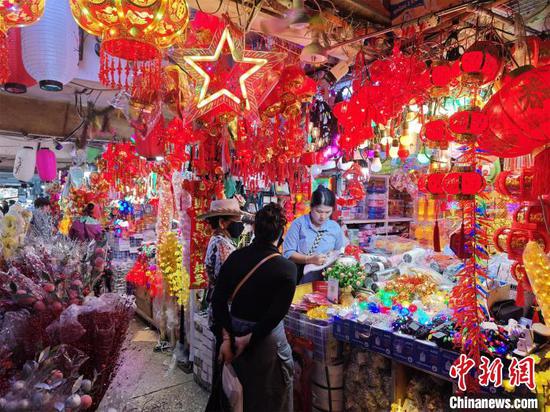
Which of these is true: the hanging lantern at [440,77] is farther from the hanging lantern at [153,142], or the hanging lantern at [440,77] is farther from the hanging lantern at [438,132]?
the hanging lantern at [153,142]

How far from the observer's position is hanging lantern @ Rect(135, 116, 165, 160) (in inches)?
137

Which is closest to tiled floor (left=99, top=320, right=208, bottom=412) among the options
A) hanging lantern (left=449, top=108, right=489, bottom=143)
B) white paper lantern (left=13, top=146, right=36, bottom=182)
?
hanging lantern (left=449, top=108, right=489, bottom=143)

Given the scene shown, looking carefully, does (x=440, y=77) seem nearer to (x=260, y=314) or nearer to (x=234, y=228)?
(x=260, y=314)

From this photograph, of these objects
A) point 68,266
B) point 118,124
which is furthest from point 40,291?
point 118,124

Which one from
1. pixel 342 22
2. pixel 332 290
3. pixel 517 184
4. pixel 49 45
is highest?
pixel 342 22

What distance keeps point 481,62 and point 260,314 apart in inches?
70.4

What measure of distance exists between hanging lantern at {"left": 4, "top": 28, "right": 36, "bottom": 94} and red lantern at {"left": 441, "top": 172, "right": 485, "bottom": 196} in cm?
301

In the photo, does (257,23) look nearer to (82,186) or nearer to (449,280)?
(449,280)

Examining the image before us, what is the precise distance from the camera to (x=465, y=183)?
6.48ft

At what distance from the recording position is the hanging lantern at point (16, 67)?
8.50 ft

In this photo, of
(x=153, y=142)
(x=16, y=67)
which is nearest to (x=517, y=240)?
(x=153, y=142)

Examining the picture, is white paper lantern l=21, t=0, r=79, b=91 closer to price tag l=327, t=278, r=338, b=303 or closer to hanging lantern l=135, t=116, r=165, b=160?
hanging lantern l=135, t=116, r=165, b=160

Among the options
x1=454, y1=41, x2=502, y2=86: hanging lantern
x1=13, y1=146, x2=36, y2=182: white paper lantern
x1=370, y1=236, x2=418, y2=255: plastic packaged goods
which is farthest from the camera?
x1=13, y1=146, x2=36, y2=182: white paper lantern

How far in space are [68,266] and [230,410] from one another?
4.34 ft
